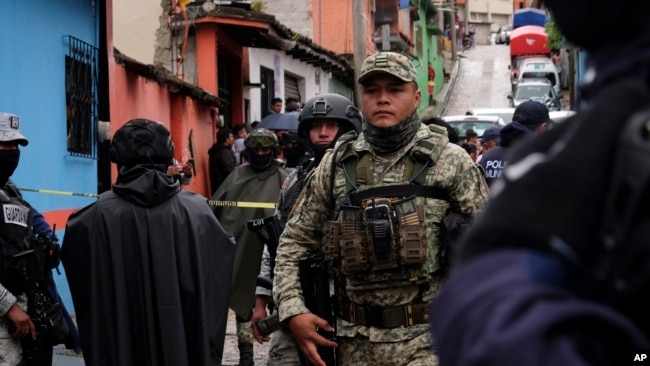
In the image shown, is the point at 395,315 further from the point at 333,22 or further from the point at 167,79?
the point at 333,22

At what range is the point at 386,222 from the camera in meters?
4.67

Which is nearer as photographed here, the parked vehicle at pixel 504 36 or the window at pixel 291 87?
the window at pixel 291 87

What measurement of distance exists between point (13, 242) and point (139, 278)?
66cm

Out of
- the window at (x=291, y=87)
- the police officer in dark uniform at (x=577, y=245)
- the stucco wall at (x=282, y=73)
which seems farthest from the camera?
the window at (x=291, y=87)

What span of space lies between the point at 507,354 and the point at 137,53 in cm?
1857

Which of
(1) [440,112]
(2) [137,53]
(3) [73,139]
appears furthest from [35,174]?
(1) [440,112]

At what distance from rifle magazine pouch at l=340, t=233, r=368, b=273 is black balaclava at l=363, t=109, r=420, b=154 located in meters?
0.44

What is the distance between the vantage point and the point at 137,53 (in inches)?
764

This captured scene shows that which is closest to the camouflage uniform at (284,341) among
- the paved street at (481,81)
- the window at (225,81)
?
the window at (225,81)

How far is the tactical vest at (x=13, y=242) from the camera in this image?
5.86 m

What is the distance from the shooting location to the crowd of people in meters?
1.31

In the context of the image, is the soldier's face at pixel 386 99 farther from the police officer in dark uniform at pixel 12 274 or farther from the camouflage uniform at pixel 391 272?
the police officer in dark uniform at pixel 12 274

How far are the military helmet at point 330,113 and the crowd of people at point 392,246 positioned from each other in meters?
0.01

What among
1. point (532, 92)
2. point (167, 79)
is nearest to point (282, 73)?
point (167, 79)
